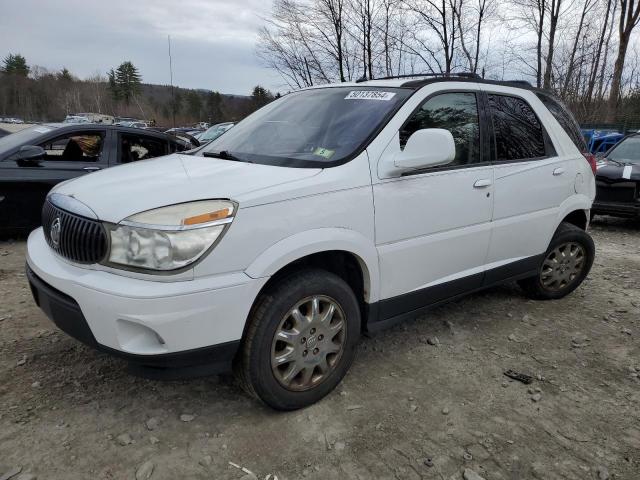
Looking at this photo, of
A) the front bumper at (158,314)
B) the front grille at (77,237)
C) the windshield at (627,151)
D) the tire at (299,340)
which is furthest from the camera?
the windshield at (627,151)

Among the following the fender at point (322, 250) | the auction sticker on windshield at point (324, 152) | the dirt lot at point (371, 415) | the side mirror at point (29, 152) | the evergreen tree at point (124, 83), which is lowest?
the dirt lot at point (371, 415)

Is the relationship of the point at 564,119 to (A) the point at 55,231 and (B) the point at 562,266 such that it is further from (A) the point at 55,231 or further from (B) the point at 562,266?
(A) the point at 55,231

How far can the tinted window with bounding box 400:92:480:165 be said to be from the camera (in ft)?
9.99

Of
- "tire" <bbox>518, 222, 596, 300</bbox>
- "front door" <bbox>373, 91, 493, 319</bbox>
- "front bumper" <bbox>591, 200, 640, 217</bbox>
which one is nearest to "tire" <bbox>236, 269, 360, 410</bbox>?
"front door" <bbox>373, 91, 493, 319</bbox>

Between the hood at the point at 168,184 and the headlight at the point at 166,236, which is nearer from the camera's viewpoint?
the headlight at the point at 166,236

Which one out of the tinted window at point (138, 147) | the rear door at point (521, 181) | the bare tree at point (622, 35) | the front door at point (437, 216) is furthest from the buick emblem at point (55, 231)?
the bare tree at point (622, 35)

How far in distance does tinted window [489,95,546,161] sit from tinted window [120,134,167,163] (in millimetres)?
4577

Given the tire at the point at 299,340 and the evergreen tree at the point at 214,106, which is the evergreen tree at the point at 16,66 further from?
the tire at the point at 299,340

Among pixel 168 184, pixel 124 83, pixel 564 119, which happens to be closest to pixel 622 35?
pixel 564 119

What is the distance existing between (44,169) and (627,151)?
8848 mm

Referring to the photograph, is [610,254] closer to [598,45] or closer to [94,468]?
[94,468]

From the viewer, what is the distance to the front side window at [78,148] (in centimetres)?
591

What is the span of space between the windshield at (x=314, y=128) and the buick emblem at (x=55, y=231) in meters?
1.04

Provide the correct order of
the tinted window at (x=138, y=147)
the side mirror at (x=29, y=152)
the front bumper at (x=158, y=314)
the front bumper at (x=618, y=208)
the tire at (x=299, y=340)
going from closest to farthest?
the front bumper at (x=158, y=314), the tire at (x=299, y=340), the side mirror at (x=29, y=152), the tinted window at (x=138, y=147), the front bumper at (x=618, y=208)
